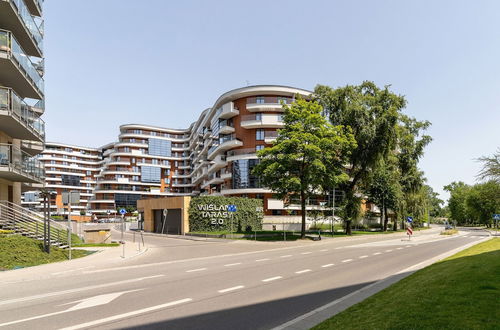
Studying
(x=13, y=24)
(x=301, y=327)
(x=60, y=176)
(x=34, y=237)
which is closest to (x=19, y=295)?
(x=301, y=327)

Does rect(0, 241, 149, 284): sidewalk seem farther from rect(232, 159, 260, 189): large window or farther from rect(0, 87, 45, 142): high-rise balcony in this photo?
rect(232, 159, 260, 189): large window

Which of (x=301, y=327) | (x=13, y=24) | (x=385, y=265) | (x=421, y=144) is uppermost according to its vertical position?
(x=13, y=24)

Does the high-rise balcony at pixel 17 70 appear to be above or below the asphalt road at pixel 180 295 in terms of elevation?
above

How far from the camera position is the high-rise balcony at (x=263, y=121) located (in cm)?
4866

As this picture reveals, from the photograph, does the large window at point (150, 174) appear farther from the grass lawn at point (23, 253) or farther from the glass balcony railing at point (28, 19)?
the grass lawn at point (23, 253)

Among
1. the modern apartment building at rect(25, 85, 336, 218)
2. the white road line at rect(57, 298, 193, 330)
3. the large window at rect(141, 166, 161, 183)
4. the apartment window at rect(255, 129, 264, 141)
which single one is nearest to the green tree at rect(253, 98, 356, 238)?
the modern apartment building at rect(25, 85, 336, 218)

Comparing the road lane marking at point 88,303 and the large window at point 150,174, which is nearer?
the road lane marking at point 88,303

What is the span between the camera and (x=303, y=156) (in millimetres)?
30250

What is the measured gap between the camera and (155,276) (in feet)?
40.7

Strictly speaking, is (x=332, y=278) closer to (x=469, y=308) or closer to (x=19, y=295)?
(x=469, y=308)

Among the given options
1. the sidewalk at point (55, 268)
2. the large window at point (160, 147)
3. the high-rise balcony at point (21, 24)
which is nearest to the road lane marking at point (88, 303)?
the sidewalk at point (55, 268)

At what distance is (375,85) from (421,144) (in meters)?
19.6

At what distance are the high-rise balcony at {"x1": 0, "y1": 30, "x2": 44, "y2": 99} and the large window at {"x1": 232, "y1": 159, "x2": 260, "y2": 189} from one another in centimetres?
2790

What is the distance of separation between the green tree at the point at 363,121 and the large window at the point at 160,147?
224ft
